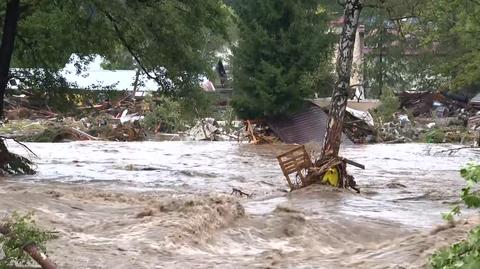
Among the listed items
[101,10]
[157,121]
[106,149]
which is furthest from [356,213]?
[157,121]

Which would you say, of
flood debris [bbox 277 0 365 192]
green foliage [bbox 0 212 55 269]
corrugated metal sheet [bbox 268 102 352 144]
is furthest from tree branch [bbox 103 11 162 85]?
corrugated metal sheet [bbox 268 102 352 144]

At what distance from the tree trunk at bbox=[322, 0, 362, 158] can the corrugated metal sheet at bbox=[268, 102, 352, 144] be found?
1916cm

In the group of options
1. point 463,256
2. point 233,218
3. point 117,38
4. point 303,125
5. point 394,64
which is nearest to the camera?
point 463,256

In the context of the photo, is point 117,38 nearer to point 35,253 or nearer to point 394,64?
point 35,253

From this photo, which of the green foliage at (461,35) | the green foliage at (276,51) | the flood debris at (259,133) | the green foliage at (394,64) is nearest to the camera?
the green foliage at (461,35)

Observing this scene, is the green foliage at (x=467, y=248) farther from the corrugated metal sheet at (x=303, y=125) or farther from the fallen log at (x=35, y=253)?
the corrugated metal sheet at (x=303, y=125)

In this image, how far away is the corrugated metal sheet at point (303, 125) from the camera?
35656 mm

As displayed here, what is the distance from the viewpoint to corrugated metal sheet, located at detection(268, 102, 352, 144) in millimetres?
35656

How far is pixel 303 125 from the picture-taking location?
36688mm

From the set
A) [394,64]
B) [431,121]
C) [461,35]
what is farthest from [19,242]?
[394,64]

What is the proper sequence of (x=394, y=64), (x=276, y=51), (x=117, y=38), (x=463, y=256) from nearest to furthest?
(x=463, y=256) < (x=117, y=38) < (x=276, y=51) < (x=394, y=64)

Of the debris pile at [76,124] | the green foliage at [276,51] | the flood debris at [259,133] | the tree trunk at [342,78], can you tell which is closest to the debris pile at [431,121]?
the green foliage at [276,51]

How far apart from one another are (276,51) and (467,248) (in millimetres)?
32678

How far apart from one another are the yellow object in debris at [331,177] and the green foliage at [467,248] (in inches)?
401
